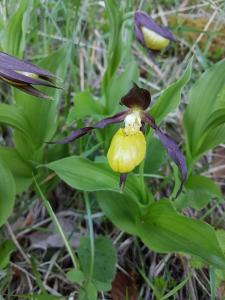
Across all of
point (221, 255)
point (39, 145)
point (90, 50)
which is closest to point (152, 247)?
point (221, 255)

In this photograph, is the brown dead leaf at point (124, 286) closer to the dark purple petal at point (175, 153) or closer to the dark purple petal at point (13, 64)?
the dark purple petal at point (175, 153)

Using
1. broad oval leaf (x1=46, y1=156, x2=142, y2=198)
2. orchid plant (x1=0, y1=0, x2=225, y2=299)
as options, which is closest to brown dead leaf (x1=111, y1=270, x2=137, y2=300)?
orchid plant (x1=0, y1=0, x2=225, y2=299)

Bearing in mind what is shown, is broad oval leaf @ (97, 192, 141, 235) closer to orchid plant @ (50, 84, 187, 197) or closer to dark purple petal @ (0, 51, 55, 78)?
orchid plant @ (50, 84, 187, 197)

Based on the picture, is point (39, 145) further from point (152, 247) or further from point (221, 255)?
point (221, 255)

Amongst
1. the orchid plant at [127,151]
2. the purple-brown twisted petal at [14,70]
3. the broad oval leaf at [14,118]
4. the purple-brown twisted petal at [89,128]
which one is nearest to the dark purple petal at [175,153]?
the orchid plant at [127,151]

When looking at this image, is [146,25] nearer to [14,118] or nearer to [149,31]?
[149,31]

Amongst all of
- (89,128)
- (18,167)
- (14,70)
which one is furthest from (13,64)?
(18,167)
